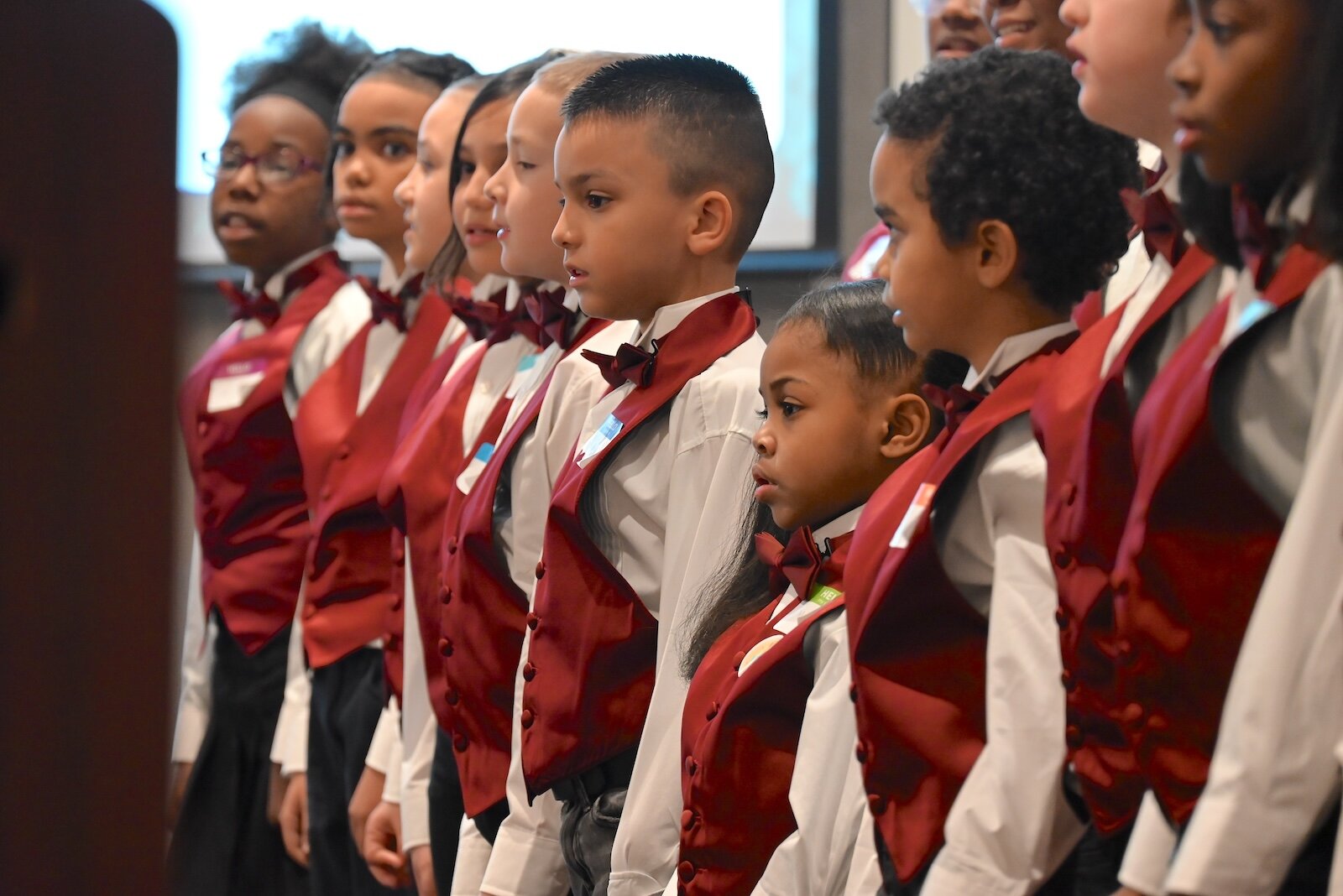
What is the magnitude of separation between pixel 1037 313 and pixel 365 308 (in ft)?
5.74

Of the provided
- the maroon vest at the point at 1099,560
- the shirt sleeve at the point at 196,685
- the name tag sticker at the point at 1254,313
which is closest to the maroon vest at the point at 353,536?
the shirt sleeve at the point at 196,685

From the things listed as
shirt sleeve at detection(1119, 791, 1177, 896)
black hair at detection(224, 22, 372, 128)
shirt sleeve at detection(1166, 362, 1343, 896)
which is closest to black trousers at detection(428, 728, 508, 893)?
shirt sleeve at detection(1119, 791, 1177, 896)

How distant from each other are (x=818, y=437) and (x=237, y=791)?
1.70 m

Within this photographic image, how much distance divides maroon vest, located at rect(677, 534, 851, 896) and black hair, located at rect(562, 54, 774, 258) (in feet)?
1.53

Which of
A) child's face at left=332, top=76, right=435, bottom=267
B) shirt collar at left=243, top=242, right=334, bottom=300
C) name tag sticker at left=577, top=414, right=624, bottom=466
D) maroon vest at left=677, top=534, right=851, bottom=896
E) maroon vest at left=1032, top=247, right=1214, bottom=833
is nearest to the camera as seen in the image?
maroon vest at left=1032, top=247, right=1214, bottom=833

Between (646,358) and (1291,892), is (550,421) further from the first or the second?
(1291,892)

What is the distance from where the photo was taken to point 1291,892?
952 millimetres

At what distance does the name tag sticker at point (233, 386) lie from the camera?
2.78 metres

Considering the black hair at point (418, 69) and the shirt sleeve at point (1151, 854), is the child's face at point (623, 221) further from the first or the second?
the black hair at point (418, 69)

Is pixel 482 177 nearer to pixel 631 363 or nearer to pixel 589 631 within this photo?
pixel 631 363

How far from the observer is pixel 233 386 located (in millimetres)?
2803

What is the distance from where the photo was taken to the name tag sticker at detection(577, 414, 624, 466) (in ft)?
5.56

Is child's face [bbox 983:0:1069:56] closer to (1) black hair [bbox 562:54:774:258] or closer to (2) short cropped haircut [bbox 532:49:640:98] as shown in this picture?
(1) black hair [bbox 562:54:774:258]

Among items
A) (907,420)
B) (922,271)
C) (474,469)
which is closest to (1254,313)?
(922,271)
